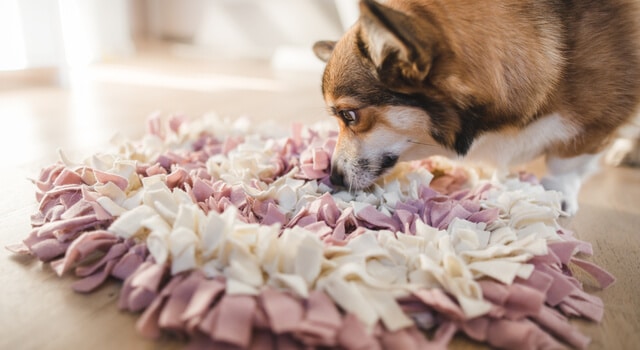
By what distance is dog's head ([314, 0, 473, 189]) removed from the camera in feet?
3.07

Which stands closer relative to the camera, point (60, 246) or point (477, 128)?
point (60, 246)

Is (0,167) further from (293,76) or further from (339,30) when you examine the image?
(339,30)

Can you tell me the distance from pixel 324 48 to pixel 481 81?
20.5 inches

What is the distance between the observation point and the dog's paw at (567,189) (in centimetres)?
133

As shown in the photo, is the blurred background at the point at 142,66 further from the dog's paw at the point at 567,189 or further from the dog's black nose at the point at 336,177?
the dog's paw at the point at 567,189

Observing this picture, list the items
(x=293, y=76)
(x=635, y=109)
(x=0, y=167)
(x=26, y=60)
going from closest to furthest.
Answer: (x=635, y=109), (x=0, y=167), (x=26, y=60), (x=293, y=76)

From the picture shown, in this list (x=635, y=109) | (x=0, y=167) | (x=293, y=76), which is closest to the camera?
(x=635, y=109)

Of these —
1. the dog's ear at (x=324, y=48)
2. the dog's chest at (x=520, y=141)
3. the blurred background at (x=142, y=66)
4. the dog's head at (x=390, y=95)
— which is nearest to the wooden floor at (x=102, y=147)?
the blurred background at (x=142, y=66)

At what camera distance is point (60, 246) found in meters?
0.91

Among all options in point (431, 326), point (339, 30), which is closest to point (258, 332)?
point (431, 326)

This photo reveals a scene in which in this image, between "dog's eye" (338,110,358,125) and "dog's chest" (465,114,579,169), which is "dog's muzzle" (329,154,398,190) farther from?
"dog's chest" (465,114,579,169)

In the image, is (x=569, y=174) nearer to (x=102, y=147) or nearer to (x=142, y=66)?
(x=102, y=147)

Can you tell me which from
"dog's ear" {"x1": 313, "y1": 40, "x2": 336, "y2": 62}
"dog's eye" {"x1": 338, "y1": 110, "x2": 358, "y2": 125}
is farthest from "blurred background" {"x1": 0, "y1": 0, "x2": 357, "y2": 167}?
"dog's eye" {"x1": 338, "y1": 110, "x2": 358, "y2": 125}

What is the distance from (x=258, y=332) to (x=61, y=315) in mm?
325
